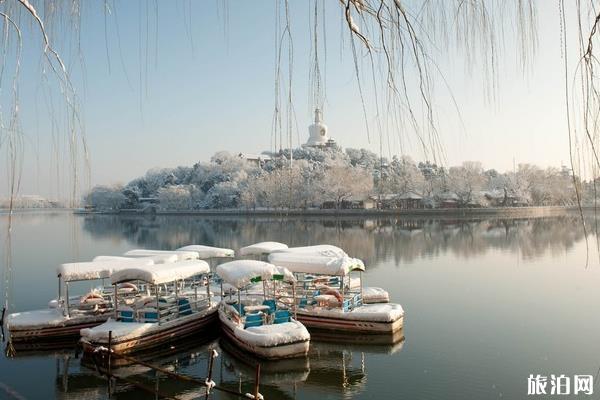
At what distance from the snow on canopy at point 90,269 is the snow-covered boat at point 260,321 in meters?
2.13

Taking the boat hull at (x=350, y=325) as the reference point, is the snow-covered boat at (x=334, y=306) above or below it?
above

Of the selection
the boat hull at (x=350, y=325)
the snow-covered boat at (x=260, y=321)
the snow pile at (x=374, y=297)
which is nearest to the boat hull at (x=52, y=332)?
the snow-covered boat at (x=260, y=321)

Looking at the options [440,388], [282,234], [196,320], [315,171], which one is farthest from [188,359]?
[315,171]

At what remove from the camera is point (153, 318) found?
10.5 metres

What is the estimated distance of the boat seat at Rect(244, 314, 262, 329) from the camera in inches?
392

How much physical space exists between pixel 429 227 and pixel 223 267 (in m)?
29.8

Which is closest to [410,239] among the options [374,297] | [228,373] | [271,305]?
[374,297]

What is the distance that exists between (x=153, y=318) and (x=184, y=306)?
96 cm

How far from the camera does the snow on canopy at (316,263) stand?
11359mm

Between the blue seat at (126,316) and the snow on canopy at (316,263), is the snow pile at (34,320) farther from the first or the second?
the snow on canopy at (316,263)

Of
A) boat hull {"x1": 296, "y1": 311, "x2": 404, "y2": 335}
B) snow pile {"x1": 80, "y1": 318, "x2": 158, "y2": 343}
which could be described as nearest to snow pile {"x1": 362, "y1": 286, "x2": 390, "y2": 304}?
boat hull {"x1": 296, "y1": 311, "x2": 404, "y2": 335}

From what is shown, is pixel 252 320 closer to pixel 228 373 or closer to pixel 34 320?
pixel 228 373

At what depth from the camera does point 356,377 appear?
→ 8.59 meters

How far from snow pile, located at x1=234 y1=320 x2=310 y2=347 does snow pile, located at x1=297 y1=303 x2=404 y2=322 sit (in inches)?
68.7
